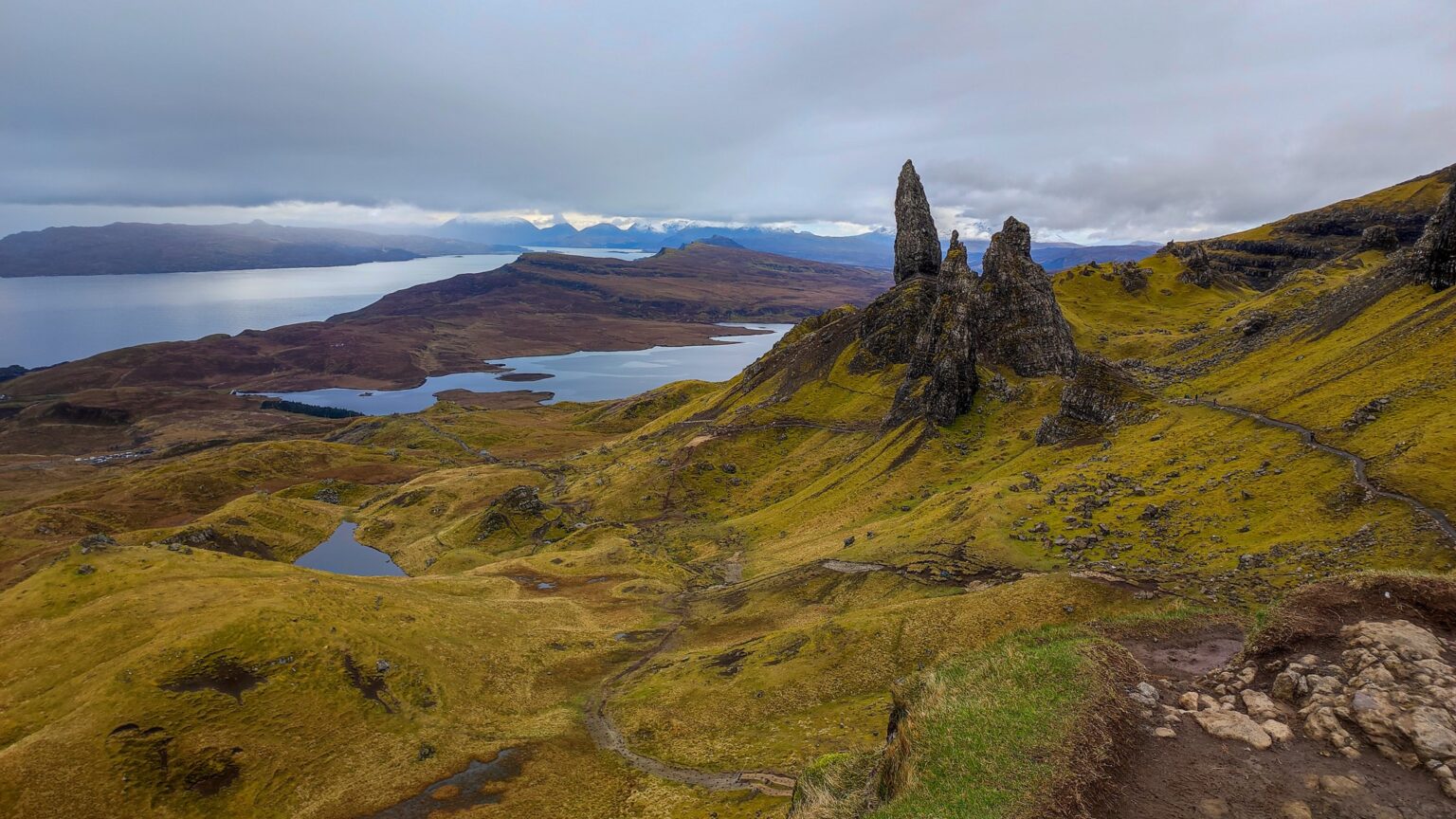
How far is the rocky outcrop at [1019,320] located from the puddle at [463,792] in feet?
309

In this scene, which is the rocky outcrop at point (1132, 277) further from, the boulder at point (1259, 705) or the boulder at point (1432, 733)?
the boulder at point (1432, 733)

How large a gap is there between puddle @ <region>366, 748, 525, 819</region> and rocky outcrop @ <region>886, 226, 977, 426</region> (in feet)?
253

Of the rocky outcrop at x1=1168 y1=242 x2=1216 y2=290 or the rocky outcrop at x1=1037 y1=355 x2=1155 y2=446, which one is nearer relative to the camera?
the rocky outcrop at x1=1037 y1=355 x2=1155 y2=446

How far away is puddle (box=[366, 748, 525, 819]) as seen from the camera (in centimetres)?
4184

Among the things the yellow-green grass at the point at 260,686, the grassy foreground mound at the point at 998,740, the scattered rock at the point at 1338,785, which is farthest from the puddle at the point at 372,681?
the scattered rock at the point at 1338,785

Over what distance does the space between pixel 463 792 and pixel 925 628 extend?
3610 centimetres

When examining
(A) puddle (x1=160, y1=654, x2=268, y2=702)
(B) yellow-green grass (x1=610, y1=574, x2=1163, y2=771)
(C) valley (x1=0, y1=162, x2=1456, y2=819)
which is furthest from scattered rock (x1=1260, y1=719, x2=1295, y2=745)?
(A) puddle (x1=160, y1=654, x2=268, y2=702)

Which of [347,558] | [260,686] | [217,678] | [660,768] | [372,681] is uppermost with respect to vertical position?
[217,678]

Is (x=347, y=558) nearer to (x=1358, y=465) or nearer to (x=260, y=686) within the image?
(x=260, y=686)

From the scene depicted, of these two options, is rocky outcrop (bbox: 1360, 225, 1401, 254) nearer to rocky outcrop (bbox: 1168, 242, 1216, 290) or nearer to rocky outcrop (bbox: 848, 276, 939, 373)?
rocky outcrop (bbox: 1168, 242, 1216, 290)

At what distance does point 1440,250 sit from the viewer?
222 ft

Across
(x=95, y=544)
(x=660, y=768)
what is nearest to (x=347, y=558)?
(x=95, y=544)

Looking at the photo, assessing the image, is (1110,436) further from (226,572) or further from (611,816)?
(226,572)

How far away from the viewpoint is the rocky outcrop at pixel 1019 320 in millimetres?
107875
